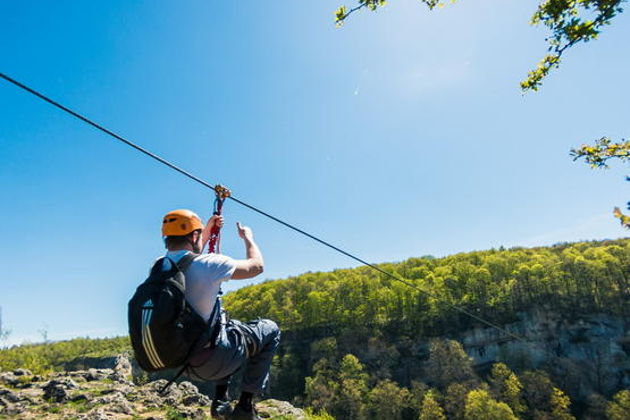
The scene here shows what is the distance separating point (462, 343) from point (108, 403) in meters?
80.1

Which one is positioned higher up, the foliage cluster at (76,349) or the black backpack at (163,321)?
the black backpack at (163,321)

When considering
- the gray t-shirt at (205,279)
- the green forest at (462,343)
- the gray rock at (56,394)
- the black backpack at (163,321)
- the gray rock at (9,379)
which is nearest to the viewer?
the black backpack at (163,321)

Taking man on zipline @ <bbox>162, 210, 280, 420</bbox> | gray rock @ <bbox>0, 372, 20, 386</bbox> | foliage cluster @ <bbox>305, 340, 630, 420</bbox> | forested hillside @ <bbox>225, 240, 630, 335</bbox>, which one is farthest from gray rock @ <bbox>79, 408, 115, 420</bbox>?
forested hillside @ <bbox>225, 240, 630, 335</bbox>

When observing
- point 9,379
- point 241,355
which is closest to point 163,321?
point 241,355

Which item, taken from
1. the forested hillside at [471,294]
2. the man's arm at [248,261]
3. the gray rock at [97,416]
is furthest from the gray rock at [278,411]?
the forested hillside at [471,294]

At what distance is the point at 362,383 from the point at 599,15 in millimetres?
67107

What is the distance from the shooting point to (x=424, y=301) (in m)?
80.8

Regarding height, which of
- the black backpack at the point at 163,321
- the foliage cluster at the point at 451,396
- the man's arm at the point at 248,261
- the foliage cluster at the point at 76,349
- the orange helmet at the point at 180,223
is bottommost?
the foliage cluster at the point at 76,349

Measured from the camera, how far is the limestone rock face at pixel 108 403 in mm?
10312

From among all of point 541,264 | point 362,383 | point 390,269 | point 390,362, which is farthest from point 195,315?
point 390,269

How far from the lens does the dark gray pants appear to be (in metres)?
2.70

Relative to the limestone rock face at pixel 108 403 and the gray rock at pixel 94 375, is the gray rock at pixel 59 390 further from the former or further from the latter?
the gray rock at pixel 94 375

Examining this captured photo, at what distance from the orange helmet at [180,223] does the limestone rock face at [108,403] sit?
928cm

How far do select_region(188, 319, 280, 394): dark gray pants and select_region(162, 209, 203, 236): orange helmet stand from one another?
893 mm
